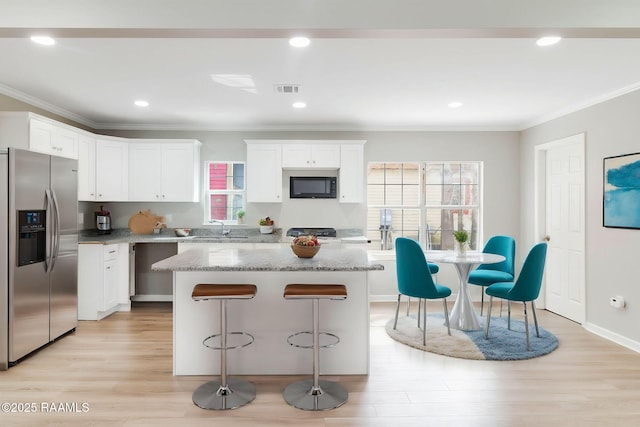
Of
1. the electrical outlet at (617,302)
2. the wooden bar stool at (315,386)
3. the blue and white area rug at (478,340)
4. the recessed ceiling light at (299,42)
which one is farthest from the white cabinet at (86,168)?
the electrical outlet at (617,302)

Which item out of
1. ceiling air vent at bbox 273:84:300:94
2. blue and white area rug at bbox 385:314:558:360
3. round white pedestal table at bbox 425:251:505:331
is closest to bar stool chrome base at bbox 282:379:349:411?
blue and white area rug at bbox 385:314:558:360

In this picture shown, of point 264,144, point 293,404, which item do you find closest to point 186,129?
point 264,144

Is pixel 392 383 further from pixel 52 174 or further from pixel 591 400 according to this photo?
pixel 52 174

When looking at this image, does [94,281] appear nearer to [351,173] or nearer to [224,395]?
[224,395]

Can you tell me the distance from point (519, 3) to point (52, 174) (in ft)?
12.8

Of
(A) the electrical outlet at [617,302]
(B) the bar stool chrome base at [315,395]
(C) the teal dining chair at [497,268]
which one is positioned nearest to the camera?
(B) the bar stool chrome base at [315,395]

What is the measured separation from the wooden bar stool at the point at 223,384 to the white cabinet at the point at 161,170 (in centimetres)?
293

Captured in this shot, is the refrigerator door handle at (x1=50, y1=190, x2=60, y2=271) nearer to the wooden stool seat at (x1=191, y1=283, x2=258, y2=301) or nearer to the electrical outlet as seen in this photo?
the wooden stool seat at (x1=191, y1=283, x2=258, y2=301)

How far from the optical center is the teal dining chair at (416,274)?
376cm

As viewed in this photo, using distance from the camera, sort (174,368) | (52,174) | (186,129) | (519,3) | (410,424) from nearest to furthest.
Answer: (519,3), (410,424), (174,368), (52,174), (186,129)

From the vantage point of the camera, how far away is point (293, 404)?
2631 mm

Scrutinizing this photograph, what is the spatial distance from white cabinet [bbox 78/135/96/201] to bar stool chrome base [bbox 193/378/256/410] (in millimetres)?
3128

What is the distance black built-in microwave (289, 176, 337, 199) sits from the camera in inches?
218

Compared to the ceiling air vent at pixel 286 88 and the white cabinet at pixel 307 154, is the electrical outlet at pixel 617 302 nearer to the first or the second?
the white cabinet at pixel 307 154
